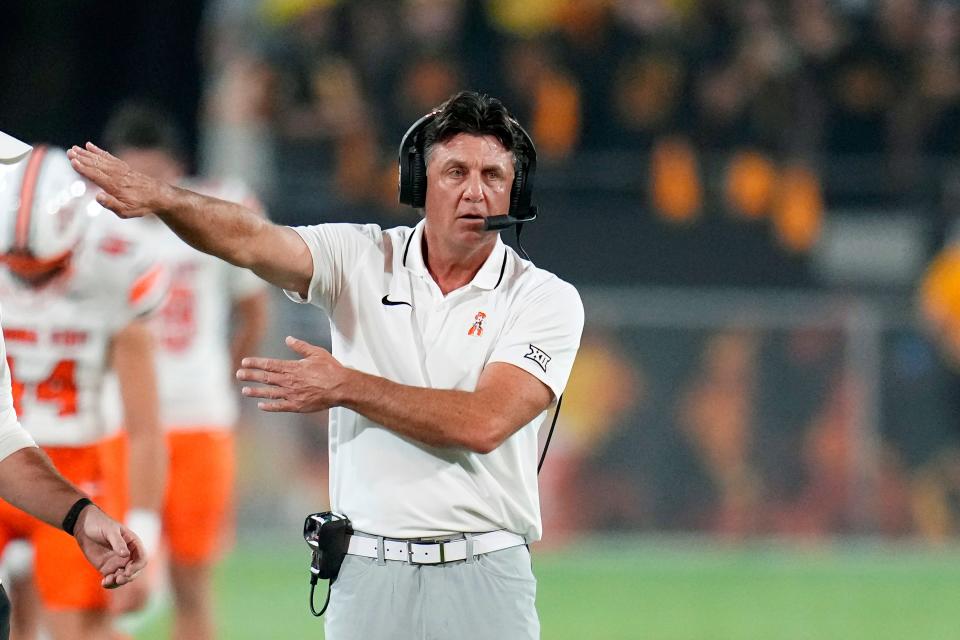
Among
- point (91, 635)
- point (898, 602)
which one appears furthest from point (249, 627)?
point (898, 602)

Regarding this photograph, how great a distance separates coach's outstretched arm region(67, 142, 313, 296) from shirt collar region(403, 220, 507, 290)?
12.7 inches

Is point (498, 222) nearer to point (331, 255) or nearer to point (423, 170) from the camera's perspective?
point (423, 170)

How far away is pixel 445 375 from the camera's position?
4457 millimetres

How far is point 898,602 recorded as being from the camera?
10.5 m

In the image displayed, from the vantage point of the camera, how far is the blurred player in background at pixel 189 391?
24.2 ft

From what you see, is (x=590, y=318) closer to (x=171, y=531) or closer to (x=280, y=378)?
(x=171, y=531)

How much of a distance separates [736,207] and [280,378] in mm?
10766

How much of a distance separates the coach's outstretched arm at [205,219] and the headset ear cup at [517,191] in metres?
0.61

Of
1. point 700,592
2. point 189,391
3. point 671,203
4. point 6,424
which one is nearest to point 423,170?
point 6,424

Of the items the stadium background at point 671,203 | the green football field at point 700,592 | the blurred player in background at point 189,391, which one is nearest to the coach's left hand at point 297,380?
the blurred player in background at point 189,391

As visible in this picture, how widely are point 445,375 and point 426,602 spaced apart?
0.60m

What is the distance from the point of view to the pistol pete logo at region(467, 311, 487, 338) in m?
4.52

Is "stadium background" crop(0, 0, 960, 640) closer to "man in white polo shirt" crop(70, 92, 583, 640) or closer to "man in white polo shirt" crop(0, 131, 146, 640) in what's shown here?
"man in white polo shirt" crop(70, 92, 583, 640)

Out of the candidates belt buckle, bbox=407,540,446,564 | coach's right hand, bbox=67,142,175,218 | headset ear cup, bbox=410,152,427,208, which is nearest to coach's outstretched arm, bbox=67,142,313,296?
coach's right hand, bbox=67,142,175,218
